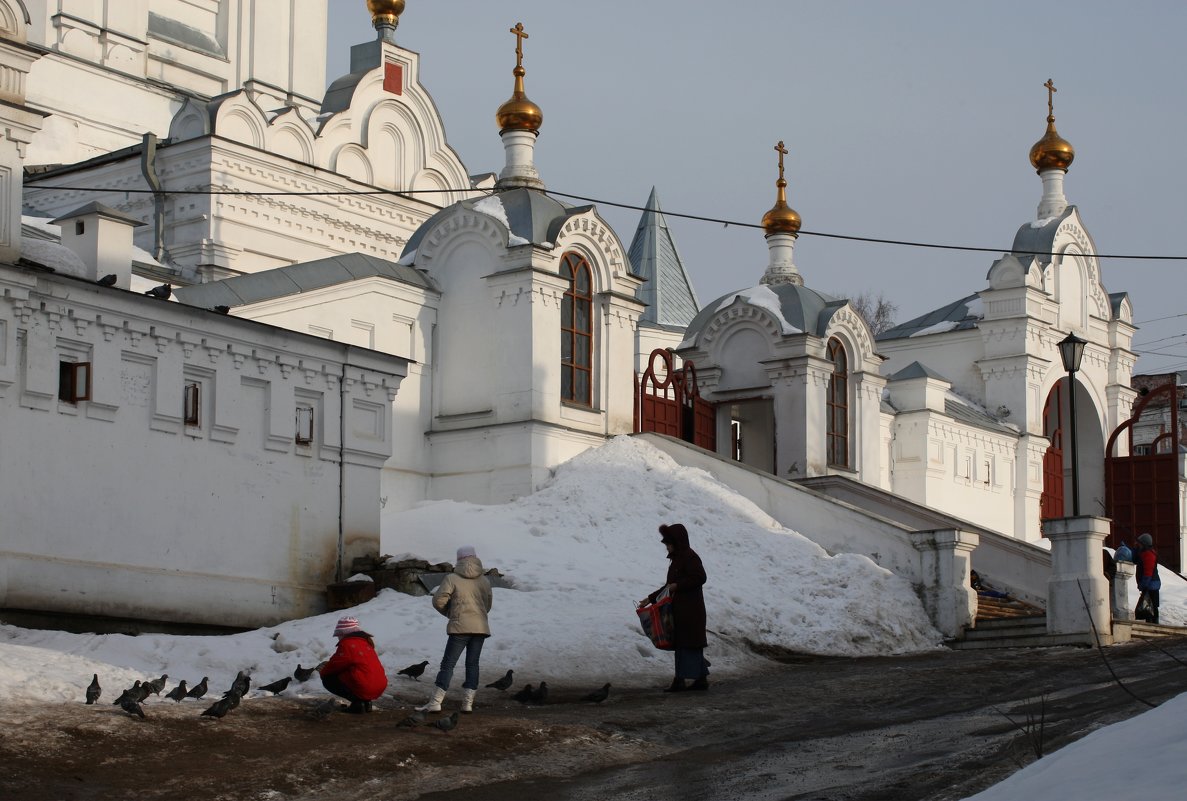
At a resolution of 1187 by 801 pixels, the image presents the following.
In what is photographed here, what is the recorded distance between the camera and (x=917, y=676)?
47.1 feet

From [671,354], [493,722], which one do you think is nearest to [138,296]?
[493,722]

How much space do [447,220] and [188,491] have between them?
871 cm

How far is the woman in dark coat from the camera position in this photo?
1378cm

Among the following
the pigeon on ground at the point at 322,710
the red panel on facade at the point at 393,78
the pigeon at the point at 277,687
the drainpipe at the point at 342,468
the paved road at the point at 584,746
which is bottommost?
the paved road at the point at 584,746

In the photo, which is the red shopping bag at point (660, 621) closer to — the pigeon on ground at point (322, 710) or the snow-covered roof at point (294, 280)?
the pigeon on ground at point (322, 710)

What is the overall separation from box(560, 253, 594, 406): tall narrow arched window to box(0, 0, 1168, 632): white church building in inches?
2.0

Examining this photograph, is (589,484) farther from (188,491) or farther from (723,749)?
(723,749)

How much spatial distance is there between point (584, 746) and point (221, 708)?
2.26 meters

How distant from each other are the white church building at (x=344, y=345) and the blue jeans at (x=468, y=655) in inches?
146

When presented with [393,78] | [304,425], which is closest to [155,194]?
[393,78]

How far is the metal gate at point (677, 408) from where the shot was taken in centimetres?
2606

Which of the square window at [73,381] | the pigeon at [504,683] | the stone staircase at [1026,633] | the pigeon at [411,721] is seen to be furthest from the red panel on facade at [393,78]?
the pigeon at [411,721]

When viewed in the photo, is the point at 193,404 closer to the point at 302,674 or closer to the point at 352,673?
the point at 302,674

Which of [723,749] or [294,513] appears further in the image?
[294,513]
